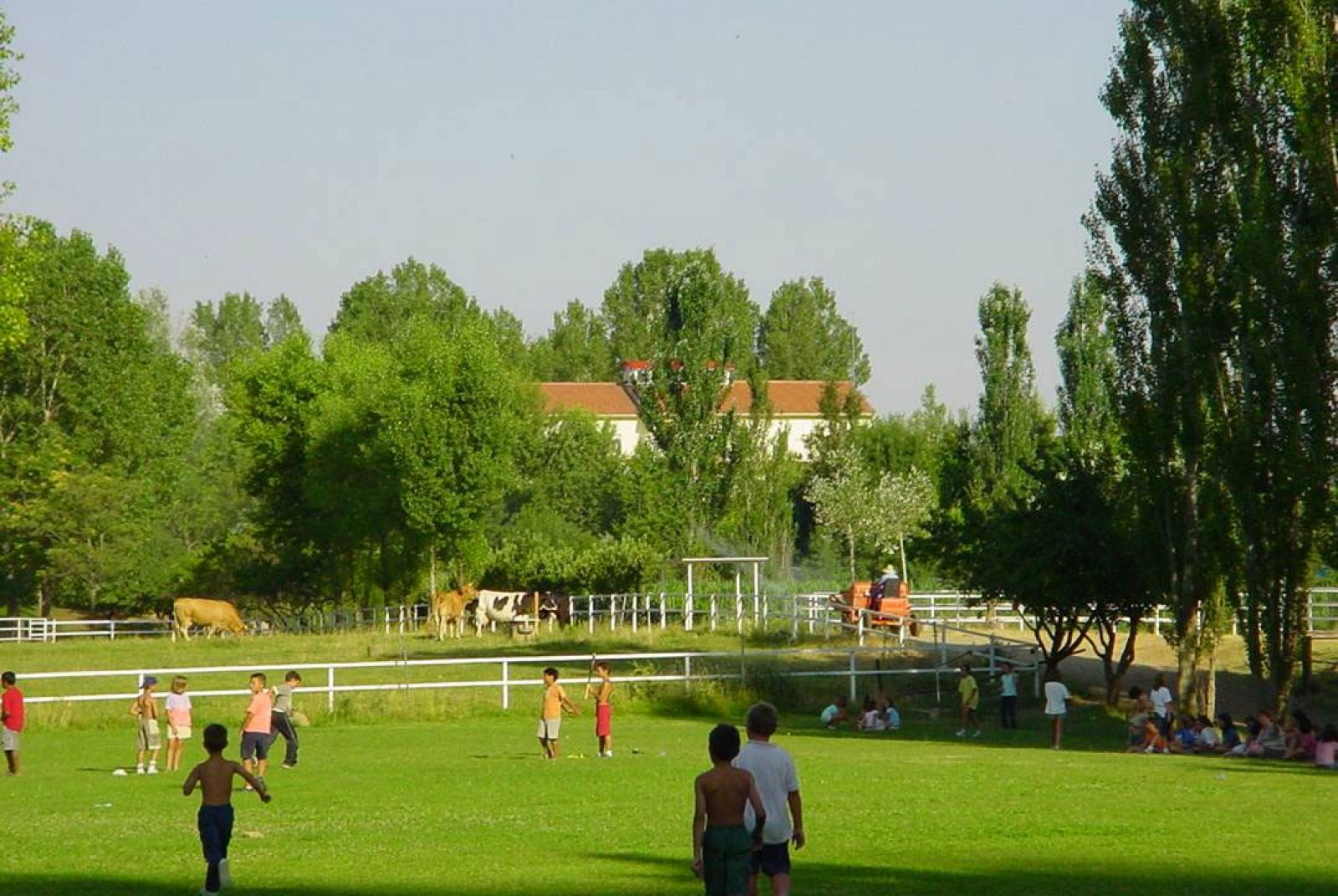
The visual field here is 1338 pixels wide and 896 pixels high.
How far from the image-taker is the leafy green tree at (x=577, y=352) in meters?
141

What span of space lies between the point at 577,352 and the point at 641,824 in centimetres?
12314

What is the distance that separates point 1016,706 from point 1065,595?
109 inches

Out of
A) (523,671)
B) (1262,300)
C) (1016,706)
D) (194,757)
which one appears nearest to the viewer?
(194,757)

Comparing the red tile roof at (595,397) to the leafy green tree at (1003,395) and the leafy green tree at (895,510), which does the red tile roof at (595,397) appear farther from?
the leafy green tree at (1003,395)

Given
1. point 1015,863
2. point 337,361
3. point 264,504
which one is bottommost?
point 1015,863

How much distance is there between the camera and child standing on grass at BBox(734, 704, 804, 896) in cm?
1155

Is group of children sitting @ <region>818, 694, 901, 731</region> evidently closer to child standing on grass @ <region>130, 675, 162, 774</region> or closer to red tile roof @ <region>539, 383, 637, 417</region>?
child standing on grass @ <region>130, 675, 162, 774</region>

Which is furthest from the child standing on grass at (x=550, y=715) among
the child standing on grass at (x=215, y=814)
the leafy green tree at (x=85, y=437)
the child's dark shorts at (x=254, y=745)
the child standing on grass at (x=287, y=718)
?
the leafy green tree at (x=85, y=437)

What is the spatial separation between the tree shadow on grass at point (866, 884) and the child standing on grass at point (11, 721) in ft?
34.5

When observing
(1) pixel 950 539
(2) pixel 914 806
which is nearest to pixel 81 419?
(1) pixel 950 539

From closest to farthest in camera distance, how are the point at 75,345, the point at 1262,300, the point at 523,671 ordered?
1. the point at 1262,300
2. the point at 523,671
3. the point at 75,345

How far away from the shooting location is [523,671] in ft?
142

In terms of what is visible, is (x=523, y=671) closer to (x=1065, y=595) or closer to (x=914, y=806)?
(x=1065, y=595)

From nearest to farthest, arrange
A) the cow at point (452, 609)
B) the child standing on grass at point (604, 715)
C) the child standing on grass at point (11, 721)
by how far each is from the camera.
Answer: the child standing on grass at point (11, 721) < the child standing on grass at point (604, 715) < the cow at point (452, 609)
